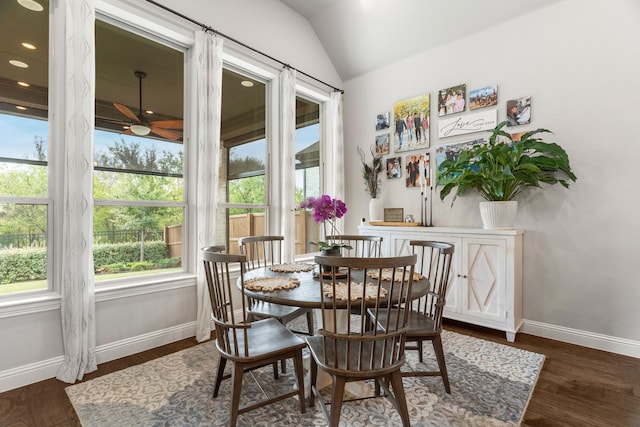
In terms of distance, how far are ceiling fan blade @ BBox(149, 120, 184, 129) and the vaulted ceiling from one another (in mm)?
2118

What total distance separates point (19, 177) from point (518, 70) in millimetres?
4397

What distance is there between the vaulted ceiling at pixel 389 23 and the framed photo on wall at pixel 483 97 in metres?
0.68

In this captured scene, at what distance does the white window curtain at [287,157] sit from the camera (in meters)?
3.68

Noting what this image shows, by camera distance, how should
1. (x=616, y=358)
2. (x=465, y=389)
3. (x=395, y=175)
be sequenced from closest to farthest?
(x=465, y=389)
(x=616, y=358)
(x=395, y=175)

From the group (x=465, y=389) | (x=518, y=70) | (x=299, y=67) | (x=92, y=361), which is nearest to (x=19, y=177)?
(x=92, y=361)

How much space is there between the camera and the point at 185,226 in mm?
3002

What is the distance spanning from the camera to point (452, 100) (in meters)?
3.55

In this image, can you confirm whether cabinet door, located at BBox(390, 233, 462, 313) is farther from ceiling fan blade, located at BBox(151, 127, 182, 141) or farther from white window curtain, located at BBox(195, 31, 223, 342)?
ceiling fan blade, located at BBox(151, 127, 182, 141)

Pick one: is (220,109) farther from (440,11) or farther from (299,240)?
(440,11)

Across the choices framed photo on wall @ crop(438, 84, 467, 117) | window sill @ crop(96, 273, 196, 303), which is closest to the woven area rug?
window sill @ crop(96, 273, 196, 303)

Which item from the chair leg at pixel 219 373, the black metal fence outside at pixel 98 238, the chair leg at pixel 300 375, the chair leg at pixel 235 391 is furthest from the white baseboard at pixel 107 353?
the chair leg at pixel 300 375

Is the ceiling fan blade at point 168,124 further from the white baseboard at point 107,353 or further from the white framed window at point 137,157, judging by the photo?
the white baseboard at point 107,353

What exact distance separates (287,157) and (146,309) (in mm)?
2141

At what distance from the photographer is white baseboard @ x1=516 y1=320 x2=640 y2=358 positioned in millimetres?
2555
